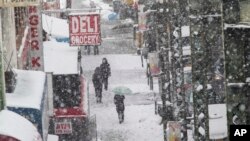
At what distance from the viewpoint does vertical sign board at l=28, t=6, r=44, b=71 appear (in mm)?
18594

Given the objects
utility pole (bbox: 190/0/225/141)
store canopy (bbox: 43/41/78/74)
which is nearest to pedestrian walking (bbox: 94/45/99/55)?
store canopy (bbox: 43/41/78/74)

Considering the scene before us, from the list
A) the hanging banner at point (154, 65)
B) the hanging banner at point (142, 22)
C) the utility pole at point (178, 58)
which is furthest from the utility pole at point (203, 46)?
the hanging banner at point (142, 22)

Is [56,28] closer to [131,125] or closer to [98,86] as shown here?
[98,86]

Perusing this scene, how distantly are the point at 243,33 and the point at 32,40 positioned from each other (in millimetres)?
12861

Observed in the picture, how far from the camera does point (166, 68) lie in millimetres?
18188

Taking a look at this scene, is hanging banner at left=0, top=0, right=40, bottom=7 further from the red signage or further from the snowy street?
the snowy street

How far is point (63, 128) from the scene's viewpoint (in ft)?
64.0

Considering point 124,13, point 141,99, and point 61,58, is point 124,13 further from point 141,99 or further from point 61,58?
point 61,58

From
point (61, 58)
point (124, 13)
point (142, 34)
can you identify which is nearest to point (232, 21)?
point (61, 58)

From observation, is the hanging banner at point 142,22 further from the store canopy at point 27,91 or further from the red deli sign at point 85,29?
the store canopy at point 27,91

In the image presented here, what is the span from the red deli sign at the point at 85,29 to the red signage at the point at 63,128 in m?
4.33

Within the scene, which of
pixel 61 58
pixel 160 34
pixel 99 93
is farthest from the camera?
pixel 99 93

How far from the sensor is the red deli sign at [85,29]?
22.8 m

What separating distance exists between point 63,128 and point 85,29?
5256 mm
